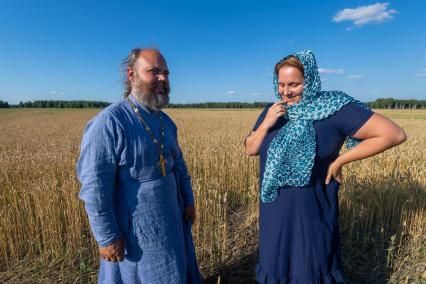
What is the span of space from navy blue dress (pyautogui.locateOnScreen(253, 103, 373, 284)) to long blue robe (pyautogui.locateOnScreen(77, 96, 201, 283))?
0.72 meters

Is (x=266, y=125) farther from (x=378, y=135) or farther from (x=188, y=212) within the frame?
(x=188, y=212)

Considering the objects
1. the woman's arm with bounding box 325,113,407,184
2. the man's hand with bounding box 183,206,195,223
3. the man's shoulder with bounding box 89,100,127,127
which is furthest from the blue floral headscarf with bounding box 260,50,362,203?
the man's shoulder with bounding box 89,100,127,127

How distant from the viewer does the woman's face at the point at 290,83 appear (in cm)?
206

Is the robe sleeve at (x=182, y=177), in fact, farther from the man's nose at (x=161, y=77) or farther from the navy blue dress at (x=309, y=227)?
the navy blue dress at (x=309, y=227)

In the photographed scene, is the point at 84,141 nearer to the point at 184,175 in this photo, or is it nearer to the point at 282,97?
the point at 184,175

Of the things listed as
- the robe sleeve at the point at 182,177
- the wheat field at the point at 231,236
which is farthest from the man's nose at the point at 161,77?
the wheat field at the point at 231,236

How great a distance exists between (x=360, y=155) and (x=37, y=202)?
366 cm

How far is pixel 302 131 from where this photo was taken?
2.04 metres

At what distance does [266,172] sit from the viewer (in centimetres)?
221

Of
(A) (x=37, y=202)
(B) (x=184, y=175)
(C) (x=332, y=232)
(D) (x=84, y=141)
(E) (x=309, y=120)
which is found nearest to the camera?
(D) (x=84, y=141)

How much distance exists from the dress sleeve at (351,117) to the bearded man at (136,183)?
119 cm

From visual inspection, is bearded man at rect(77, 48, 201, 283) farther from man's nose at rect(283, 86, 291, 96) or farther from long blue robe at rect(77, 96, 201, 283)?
man's nose at rect(283, 86, 291, 96)

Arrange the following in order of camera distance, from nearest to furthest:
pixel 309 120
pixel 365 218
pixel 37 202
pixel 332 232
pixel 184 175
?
pixel 309 120 → pixel 332 232 → pixel 184 175 → pixel 37 202 → pixel 365 218

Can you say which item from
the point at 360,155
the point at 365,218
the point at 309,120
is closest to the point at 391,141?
the point at 360,155
